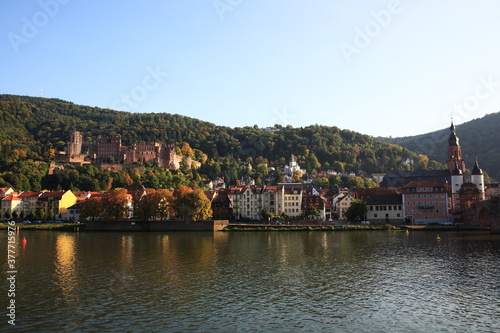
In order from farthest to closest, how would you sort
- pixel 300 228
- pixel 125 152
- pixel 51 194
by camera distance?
pixel 125 152
pixel 51 194
pixel 300 228

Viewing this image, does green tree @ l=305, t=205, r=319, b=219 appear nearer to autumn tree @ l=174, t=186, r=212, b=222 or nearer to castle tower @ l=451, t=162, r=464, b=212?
autumn tree @ l=174, t=186, r=212, b=222

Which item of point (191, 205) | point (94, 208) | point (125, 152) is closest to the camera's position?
point (191, 205)

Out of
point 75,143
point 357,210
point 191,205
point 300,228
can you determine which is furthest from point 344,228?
point 75,143

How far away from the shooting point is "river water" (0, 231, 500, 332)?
797 inches

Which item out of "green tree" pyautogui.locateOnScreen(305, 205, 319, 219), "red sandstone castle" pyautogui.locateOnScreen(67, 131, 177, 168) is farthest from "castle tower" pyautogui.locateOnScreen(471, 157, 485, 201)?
"red sandstone castle" pyautogui.locateOnScreen(67, 131, 177, 168)

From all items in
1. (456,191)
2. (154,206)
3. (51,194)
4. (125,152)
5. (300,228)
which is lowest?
(300,228)

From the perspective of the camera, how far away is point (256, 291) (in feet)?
87.1

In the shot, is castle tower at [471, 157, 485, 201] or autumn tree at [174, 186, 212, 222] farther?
castle tower at [471, 157, 485, 201]

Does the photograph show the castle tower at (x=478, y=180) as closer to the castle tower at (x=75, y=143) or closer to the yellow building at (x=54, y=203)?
the yellow building at (x=54, y=203)

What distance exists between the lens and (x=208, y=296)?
25234 millimetres

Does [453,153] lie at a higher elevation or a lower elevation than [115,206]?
higher

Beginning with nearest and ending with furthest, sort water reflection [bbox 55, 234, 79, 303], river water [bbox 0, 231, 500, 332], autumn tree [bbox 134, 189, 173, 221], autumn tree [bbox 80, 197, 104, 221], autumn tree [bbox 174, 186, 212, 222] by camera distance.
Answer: river water [bbox 0, 231, 500, 332]
water reflection [bbox 55, 234, 79, 303]
autumn tree [bbox 174, 186, 212, 222]
autumn tree [bbox 134, 189, 173, 221]
autumn tree [bbox 80, 197, 104, 221]

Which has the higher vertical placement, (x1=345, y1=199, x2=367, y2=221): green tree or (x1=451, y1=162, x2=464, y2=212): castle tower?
(x1=451, y1=162, x2=464, y2=212): castle tower

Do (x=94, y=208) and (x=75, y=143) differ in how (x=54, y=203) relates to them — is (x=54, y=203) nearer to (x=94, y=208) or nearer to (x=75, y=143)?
(x=94, y=208)
